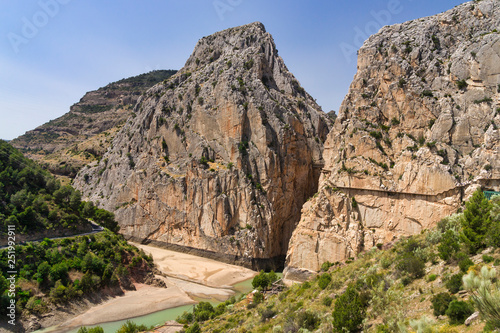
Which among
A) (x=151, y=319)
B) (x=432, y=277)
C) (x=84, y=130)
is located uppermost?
(x=84, y=130)

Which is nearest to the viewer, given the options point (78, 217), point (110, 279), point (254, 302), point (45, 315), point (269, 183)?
point (254, 302)

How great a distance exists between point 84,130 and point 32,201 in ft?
313

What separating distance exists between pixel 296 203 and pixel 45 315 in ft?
125

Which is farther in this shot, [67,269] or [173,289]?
[173,289]

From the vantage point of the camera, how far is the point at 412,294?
1512 cm

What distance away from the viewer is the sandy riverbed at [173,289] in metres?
32.1

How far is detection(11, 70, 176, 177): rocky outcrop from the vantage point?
97.1m

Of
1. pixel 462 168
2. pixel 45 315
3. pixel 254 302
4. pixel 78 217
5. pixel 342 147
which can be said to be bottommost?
pixel 45 315

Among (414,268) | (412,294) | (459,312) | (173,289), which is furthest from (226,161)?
(459,312)

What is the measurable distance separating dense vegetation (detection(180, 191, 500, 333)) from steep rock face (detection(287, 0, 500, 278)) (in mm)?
10409

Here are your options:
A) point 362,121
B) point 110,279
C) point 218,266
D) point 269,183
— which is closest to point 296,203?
point 269,183

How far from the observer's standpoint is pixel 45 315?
29.5m

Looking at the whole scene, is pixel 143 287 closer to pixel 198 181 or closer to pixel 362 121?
pixel 198 181

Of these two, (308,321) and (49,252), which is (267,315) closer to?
(308,321)
